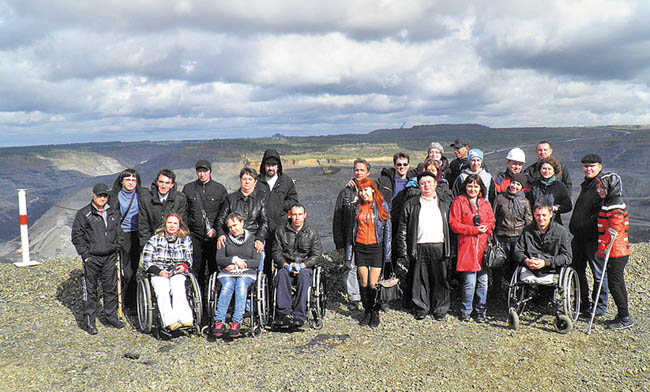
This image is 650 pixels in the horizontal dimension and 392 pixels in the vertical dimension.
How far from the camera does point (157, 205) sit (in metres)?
6.19

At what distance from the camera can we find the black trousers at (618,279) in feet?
19.2

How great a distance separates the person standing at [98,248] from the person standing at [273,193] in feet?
6.11

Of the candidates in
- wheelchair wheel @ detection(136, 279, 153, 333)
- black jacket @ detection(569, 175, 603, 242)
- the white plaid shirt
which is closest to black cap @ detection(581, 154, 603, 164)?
black jacket @ detection(569, 175, 603, 242)

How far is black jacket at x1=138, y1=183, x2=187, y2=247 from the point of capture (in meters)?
6.14

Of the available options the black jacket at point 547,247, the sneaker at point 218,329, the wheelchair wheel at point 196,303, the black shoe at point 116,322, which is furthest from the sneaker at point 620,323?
the black shoe at point 116,322

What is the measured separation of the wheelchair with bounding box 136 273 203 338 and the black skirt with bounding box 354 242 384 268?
6.68 feet

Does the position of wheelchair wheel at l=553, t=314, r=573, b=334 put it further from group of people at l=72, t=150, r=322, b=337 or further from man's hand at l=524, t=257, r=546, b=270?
group of people at l=72, t=150, r=322, b=337

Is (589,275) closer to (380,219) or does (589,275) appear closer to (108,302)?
(380,219)

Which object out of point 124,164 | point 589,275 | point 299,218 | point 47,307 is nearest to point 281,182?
point 299,218

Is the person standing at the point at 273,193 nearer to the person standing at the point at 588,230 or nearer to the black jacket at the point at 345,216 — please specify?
the black jacket at the point at 345,216

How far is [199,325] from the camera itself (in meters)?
5.70

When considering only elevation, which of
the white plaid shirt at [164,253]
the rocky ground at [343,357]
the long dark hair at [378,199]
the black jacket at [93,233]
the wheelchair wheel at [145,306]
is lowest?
the rocky ground at [343,357]

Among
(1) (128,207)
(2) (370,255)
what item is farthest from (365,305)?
(1) (128,207)

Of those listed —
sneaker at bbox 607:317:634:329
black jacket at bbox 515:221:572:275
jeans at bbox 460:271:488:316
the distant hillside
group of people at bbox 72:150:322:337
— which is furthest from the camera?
the distant hillside
